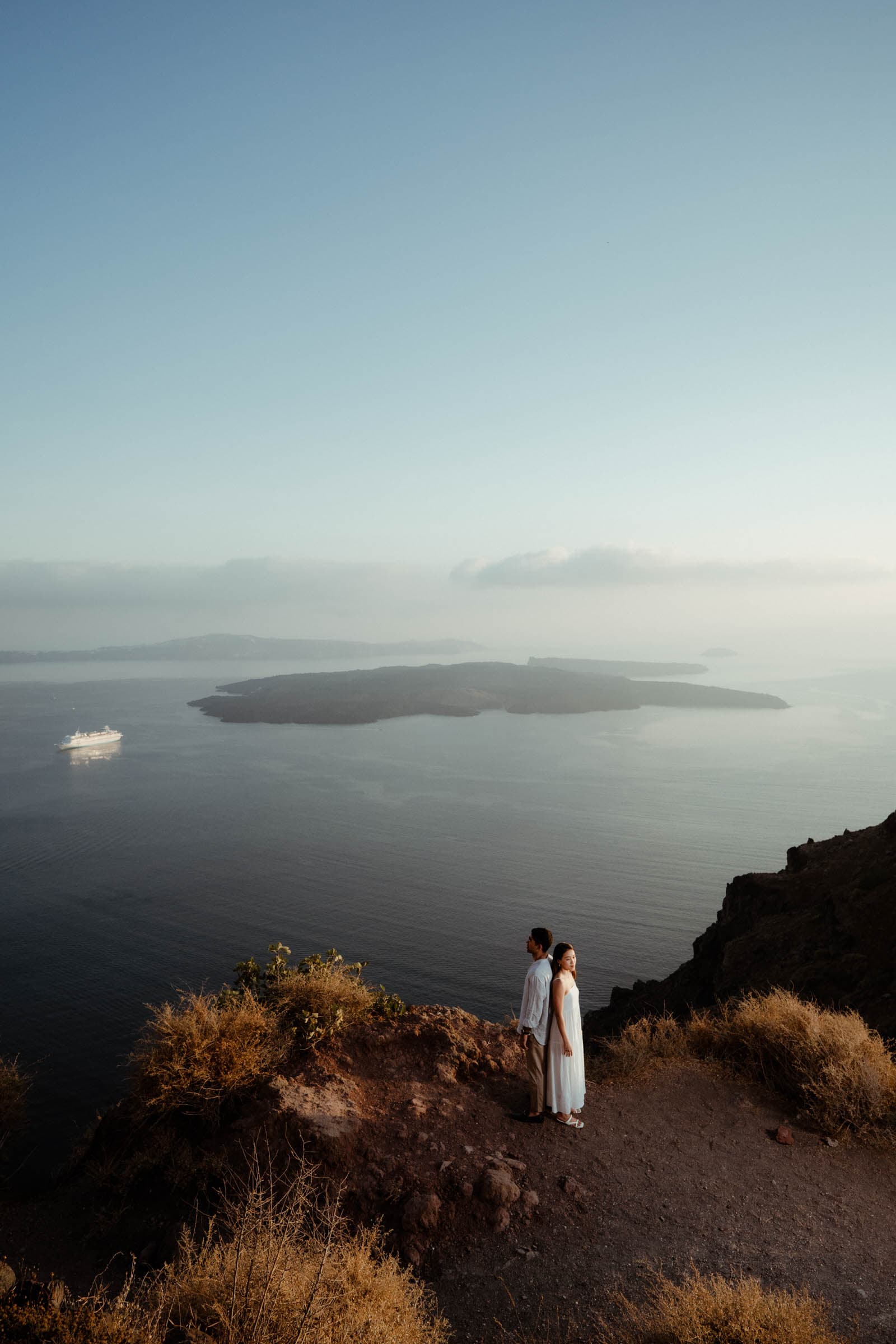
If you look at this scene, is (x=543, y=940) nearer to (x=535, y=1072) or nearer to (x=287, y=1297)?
(x=535, y=1072)

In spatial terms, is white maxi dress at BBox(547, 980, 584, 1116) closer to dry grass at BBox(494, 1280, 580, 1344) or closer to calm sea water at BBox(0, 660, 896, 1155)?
dry grass at BBox(494, 1280, 580, 1344)

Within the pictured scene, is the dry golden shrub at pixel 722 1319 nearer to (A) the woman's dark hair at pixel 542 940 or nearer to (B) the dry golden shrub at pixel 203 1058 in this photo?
(A) the woman's dark hair at pixel 542 940

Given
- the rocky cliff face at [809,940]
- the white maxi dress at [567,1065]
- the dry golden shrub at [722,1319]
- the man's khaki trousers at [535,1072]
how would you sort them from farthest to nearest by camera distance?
the rocky cliff face at [809,940] < the man's khaki trousers at [535,1072] < the white maxi dress at [567,1065] < the dry golden shrub at [722,1319]

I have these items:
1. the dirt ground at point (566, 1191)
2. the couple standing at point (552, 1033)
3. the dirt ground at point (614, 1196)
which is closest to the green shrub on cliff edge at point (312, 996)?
the dirt ground at point (566, 1191)

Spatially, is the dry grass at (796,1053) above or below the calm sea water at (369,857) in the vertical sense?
above

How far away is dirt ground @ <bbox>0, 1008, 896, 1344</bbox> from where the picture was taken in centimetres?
494

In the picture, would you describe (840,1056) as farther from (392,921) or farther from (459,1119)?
(392,921)

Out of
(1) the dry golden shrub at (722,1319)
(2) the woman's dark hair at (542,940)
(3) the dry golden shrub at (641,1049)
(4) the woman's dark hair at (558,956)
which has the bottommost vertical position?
(3) the dry golden shrub at (641,1049)

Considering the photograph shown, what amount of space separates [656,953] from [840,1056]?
3078 cm

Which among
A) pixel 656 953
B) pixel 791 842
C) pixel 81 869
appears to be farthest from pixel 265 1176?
pixel 791 842

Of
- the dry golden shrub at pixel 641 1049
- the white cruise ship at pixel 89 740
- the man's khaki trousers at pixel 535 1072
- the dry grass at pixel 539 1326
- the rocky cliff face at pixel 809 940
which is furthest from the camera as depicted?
the white cruise ship at pixel 89 740

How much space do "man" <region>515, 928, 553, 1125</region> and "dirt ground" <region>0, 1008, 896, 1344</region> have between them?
730 millimetres

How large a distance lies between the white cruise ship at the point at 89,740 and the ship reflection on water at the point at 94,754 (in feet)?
2.97

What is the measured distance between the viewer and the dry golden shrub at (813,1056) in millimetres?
6844
